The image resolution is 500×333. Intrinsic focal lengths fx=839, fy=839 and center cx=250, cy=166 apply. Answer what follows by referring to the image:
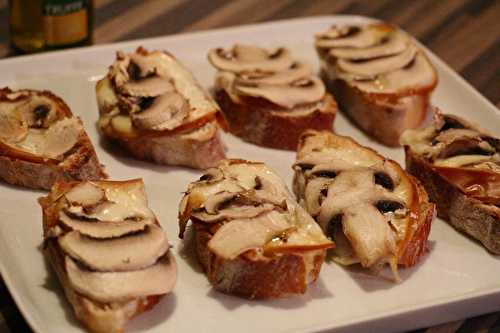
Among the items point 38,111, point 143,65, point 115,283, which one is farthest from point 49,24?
point 115,283

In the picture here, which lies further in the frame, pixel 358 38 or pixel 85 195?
pixel 358 38

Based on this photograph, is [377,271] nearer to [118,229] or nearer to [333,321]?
[333,321]

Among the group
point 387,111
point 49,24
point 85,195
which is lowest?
point 49,24

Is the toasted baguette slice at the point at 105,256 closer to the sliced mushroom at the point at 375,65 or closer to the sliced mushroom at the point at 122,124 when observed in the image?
the sliced mushroom at the point at 122,124

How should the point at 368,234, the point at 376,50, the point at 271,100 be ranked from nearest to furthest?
1. the point at 368,234
2. the point at 271,100
3. the point at 376,50

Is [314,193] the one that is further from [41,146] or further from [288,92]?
[41,146]

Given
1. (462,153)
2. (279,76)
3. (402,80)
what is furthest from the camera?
(402,80)
